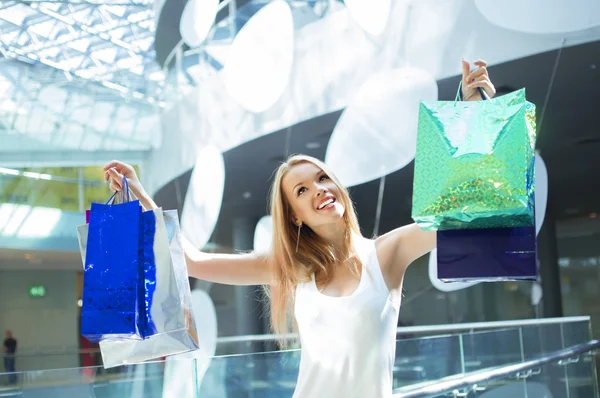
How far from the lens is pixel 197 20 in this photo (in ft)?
36.8

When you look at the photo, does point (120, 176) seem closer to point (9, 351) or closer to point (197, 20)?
point (197, 20)

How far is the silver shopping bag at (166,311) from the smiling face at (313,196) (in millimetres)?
372

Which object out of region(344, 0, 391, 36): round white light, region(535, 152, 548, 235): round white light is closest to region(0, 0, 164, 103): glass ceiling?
region(344, 0, 391, 36): round white light

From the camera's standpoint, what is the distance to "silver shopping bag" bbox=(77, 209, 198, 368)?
170 cm

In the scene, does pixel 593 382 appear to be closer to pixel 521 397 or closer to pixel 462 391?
pixel 521 397

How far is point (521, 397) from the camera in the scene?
4.72m

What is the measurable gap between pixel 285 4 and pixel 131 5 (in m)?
8.16

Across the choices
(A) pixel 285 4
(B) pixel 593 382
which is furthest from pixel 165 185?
(B) pixel 593 382

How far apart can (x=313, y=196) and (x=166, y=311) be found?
50cm

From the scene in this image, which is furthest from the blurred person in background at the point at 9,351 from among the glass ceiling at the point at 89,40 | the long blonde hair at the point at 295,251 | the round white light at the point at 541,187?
the long blonde hair at the point at 295,251

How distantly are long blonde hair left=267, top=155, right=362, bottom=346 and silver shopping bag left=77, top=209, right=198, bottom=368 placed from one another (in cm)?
33

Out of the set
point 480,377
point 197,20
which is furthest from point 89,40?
point 480,377

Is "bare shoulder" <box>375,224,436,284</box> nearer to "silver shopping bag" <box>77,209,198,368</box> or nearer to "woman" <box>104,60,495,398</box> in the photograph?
"woman" <box>104,60,495,398</box>

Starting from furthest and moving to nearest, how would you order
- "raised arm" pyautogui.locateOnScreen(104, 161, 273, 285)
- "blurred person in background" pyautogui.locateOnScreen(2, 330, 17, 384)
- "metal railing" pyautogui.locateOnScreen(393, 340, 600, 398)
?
1. "blurred person in background" pyautogui.locateOnScreen(2, 330, 17, 384)
2. "metal railing" pyautogui.locateOnScreen(393, 340, 600, 398)
3. "raised arm" pyautogui.locateOnScreen(104, 161, 273, 285)
